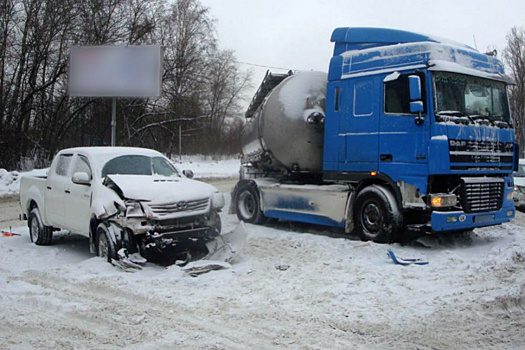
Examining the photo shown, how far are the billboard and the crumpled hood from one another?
46.5 ft

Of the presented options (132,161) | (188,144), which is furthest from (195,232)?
(188,144)

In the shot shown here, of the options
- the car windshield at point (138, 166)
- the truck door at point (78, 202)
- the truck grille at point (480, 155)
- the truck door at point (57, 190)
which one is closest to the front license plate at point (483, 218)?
the truck grille at point (480, 155)

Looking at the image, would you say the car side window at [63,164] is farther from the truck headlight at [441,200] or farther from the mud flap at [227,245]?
the truck headlight at [441,200]

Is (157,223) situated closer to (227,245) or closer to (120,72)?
(227,245)

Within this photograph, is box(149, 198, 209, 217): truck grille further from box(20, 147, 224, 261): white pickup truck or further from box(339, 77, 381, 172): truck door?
box(339, 77, 381, 172): truck door

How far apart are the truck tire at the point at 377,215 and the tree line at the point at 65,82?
71.4 ft

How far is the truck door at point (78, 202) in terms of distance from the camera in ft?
27.7

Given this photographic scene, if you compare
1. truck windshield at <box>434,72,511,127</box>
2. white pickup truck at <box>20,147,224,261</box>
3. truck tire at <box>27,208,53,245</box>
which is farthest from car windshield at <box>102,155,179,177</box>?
truck windshield at <box>434,72,511,127</box>

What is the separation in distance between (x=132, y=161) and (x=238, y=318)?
4493 mm

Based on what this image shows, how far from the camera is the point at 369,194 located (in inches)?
388

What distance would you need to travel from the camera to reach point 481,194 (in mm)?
9336

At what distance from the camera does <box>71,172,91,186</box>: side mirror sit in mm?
8367

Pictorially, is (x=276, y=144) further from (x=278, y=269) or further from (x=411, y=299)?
(x=411, y=299)

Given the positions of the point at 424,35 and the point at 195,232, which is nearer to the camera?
the point at 195,232
